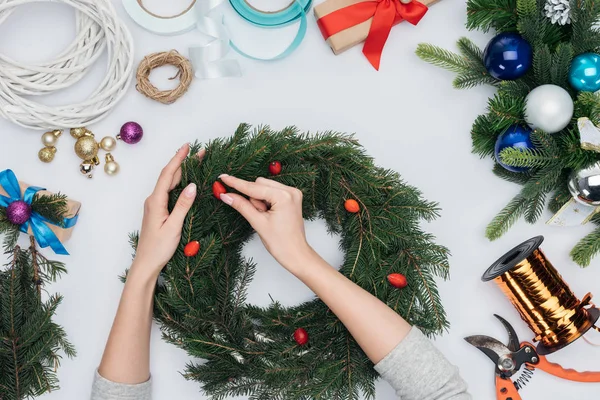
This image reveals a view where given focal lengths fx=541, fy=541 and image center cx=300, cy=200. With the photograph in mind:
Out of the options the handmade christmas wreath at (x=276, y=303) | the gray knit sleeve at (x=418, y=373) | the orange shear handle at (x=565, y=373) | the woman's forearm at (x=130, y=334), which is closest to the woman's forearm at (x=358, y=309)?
the gray knit sleeve at (x=418, y=373)

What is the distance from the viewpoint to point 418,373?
1.31 metres

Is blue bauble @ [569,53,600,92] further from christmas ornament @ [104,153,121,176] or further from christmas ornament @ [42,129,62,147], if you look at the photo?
christmas ornament @ [42,129,62,147]

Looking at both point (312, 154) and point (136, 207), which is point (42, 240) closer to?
point (136, 207)

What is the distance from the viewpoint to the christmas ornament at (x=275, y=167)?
1471 mm

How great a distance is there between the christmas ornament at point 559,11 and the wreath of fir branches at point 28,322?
147 cm

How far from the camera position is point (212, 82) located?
1.71m

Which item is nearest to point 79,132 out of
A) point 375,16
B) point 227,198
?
point 227,198

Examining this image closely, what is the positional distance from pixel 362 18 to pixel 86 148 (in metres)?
0.94

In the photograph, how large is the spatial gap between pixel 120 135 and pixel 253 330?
718mm

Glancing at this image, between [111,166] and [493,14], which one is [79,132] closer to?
[111,166]

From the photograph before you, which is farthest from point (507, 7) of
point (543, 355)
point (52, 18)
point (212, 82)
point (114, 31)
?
point (52, 18)

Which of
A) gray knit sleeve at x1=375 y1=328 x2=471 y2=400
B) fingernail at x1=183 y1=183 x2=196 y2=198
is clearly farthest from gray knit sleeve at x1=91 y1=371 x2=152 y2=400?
gray knit sleeve at x1=375 y1=328 x2=471 y2=400

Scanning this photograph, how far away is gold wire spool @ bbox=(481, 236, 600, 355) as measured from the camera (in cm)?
160

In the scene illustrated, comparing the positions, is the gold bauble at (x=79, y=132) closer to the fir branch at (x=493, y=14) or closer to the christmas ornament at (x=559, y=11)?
the fir branch at (x=493, y=14)
